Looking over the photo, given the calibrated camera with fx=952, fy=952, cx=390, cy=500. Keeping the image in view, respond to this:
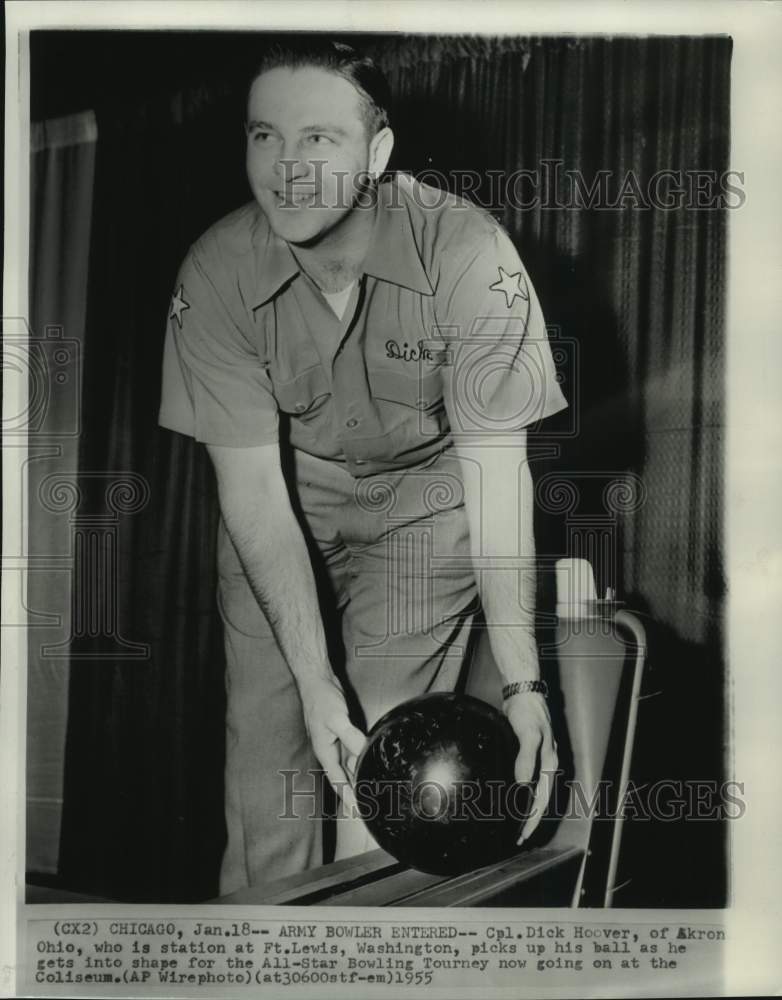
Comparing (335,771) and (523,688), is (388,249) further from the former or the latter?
(335,771)

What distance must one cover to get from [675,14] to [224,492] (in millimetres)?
1107

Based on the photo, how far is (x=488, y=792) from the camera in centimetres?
150

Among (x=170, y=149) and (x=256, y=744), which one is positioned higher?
(x=170, y=149)

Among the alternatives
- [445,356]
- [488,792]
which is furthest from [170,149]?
[488,792]

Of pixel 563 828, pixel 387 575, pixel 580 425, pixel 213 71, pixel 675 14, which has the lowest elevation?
pixel 563 828

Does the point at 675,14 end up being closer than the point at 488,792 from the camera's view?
No

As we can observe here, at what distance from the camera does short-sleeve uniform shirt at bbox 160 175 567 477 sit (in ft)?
5.18

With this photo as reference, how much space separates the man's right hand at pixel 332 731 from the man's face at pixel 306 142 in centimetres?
78

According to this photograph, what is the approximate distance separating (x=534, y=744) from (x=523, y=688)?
3.6 inches

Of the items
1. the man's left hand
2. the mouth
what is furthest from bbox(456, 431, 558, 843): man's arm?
the mouth

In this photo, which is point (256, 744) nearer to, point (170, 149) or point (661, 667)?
point (661, 667)

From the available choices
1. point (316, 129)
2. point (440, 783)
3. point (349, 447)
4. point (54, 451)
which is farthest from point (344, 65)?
point (440, 783)

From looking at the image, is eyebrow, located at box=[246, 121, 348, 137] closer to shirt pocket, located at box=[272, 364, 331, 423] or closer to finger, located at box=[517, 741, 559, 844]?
shirt pocket, located at box=[272, 364, 331, 423]

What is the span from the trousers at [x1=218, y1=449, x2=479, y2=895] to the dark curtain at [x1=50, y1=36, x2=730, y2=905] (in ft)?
0.16
